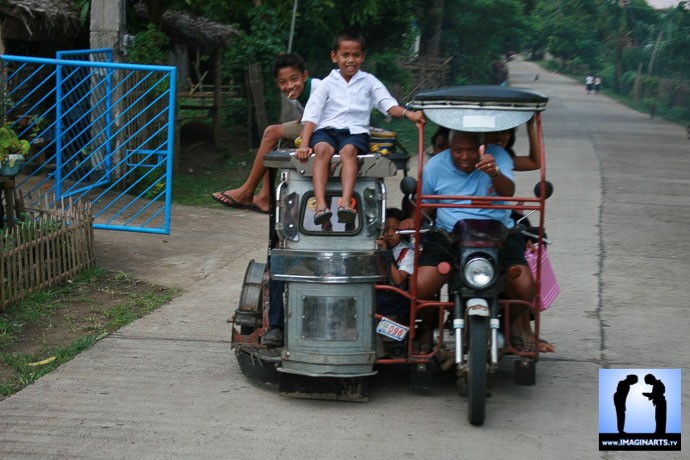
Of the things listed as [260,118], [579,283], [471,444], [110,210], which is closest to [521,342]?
[471,444]

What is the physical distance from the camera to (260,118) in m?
16.3

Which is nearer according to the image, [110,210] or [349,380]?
[349,380]

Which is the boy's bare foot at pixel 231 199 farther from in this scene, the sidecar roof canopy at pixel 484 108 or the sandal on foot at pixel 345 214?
the sidecar roof canopy at pixel 484 108

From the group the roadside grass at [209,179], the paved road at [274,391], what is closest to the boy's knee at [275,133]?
the paved road at [274,391]

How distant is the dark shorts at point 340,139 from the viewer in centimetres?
543

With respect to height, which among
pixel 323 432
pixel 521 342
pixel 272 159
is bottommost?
pixel 323 432

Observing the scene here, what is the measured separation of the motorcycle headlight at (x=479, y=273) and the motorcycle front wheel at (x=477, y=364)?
7.5 inches

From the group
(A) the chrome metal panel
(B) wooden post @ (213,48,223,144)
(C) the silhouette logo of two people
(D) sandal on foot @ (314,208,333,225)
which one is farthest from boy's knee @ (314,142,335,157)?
(B) wooden post @ (213,48,223,144)

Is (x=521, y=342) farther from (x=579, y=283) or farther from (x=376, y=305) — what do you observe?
(x=579, y=283)

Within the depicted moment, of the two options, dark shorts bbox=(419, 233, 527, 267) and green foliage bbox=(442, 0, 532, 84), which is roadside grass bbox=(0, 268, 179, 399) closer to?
dark shorts bbox=(419, 233, 527, 267)

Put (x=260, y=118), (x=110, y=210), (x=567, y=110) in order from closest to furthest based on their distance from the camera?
(x=110, y=210) < (x=260, y=118) < (x=567, y=110)

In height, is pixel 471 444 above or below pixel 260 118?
below

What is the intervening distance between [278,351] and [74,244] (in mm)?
3323

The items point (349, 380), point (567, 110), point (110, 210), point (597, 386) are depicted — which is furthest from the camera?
point (567, 110)
